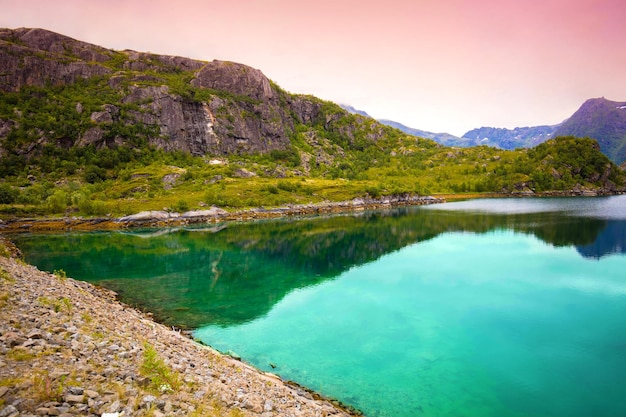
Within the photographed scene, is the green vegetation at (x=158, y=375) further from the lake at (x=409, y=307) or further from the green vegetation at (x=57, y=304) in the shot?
the lake at (x=409, y=307)

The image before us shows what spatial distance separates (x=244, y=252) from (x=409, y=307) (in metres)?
38.1

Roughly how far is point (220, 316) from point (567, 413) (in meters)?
26.9

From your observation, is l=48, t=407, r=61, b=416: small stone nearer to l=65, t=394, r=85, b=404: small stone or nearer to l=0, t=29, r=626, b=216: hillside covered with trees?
l=65, t=394, r=85, b=404: small stone

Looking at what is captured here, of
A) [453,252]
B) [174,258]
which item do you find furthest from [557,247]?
[174,258]

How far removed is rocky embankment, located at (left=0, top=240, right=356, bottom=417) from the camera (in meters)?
9.31

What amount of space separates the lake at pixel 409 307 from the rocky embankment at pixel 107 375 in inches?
211

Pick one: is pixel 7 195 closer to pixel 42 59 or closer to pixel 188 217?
pixel 188 217

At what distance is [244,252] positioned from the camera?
6488 cm

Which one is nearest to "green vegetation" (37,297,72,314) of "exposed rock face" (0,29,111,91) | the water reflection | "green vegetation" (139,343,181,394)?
"green vegetation" (139,343,181,394)

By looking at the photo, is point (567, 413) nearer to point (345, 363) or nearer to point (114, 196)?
point (345, 363)

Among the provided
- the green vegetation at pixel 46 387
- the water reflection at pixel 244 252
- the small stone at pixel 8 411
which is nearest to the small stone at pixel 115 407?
the green vegetation at pixel 46 387

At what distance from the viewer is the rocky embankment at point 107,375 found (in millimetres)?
9312

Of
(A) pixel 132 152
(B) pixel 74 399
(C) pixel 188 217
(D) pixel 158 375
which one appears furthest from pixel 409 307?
(A) pixel 132 152

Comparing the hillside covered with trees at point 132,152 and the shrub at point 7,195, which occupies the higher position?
the hillside covered with trees at point 132,152
